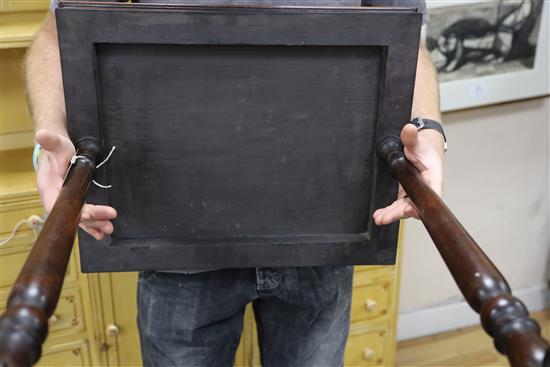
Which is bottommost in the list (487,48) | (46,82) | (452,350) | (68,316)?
(452,350)

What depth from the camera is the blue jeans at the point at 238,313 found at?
0.87 meters

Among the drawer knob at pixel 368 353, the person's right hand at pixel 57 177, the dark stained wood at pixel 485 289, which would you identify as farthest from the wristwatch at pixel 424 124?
the drawer knob at pixel 368 353

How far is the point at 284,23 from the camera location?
0.69 m

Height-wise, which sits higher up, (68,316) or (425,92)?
(425,92)

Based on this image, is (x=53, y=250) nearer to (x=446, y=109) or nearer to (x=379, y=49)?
(x=379, y=49)

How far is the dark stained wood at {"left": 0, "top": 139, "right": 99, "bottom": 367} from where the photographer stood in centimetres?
37

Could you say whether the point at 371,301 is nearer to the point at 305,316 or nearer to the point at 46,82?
the point at 305,316

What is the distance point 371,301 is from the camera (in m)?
1.66

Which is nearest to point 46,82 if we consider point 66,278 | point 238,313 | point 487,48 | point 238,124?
point 238,124

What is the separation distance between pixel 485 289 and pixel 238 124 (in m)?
0.37

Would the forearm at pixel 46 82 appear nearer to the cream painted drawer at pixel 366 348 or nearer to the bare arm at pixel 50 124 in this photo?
the bare arm at pixel 50 124

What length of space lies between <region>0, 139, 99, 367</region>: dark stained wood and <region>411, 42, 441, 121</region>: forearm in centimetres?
49

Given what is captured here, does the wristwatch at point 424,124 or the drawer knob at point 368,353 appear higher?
the wristwatch at point 424,124

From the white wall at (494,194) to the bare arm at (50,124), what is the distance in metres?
Result: 1.26
